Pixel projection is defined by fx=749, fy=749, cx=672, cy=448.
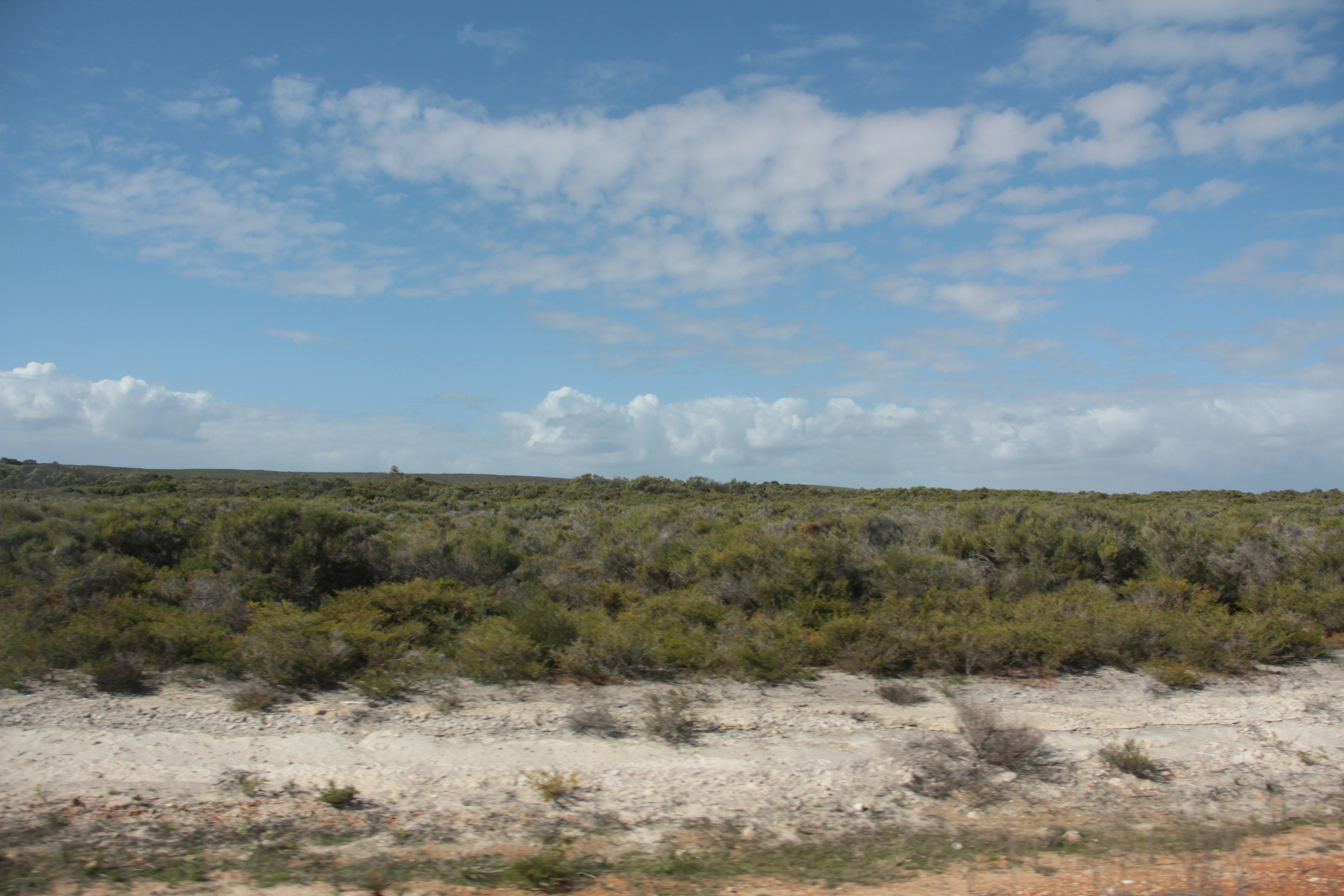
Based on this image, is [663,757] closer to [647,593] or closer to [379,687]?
[379,687]

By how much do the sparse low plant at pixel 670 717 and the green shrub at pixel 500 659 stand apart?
57.8 inches

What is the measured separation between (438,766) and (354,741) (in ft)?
3.08

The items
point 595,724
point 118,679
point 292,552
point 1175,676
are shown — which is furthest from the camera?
point 292,552

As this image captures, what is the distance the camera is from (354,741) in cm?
649

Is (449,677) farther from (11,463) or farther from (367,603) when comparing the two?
(11,463)

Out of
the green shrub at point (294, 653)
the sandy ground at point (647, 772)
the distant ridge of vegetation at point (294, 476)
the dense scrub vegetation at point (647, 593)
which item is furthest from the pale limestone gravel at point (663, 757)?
the distant ridge of vegetation at point (294, 476)

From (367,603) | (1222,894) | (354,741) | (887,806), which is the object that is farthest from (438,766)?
(1222,894)

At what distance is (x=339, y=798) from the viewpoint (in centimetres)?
541

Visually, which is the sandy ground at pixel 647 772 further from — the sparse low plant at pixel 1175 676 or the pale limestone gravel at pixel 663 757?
the sparse low plant at pixel 1175 676

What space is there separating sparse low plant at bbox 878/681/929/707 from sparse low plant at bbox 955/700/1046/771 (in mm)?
1036

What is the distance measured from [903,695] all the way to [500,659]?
4.28 meters

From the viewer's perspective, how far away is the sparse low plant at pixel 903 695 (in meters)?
7.62

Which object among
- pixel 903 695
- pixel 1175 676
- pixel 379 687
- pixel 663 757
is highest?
pixel 1175 676

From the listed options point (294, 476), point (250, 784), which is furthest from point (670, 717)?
point (294, 476)
